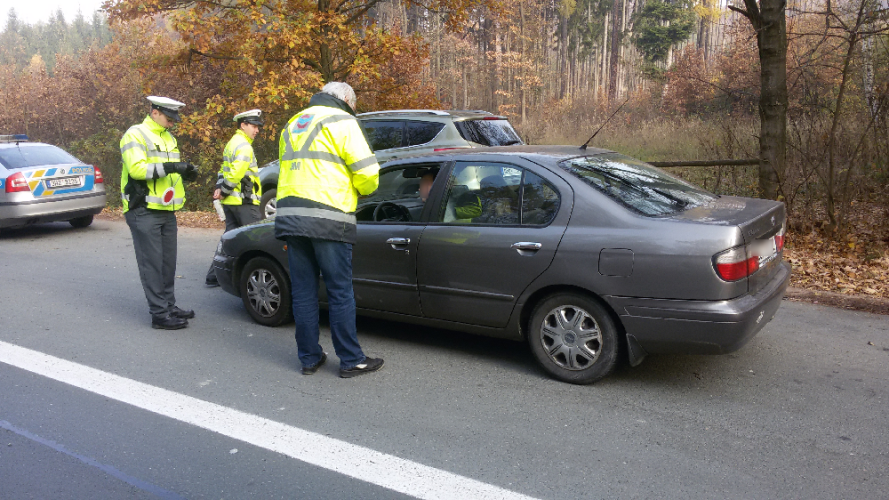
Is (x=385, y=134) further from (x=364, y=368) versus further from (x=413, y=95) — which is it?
(x=364, y=368)

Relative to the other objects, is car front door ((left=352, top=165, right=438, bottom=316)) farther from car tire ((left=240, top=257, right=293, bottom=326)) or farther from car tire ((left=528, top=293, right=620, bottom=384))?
car tire ((left=528, top=293, right=620, bottom=384))

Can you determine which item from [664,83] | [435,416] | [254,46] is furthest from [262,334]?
[664,83]

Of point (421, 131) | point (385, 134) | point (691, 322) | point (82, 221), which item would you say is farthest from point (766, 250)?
point (82, 221)

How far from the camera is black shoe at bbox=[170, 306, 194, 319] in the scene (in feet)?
19.8

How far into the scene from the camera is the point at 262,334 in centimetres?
569

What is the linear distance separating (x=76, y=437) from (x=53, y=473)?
15.8 inches

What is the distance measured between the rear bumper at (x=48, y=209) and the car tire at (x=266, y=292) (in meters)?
7.11

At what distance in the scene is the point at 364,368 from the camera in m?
4.67

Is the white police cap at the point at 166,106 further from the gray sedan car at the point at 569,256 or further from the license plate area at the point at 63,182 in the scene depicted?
the license plate area at the point at 63,182

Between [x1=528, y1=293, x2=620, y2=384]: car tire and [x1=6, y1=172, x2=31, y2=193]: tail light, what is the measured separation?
9.83 m

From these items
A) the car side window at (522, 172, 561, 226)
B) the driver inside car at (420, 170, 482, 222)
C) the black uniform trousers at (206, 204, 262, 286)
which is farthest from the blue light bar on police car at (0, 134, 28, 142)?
the car side window at (522, 172, 561, 226)

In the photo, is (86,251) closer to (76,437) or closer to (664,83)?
(76,437)

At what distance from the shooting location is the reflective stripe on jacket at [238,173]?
705 centimetres

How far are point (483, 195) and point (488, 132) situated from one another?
480 centimetres
